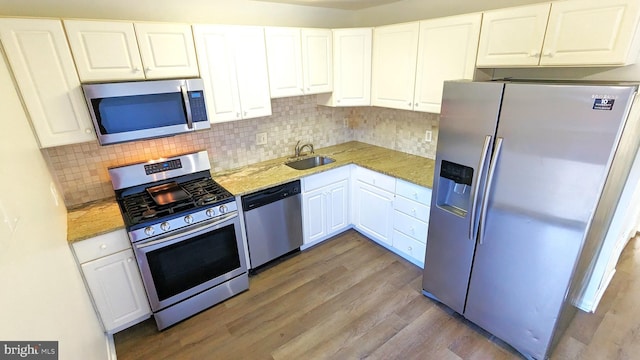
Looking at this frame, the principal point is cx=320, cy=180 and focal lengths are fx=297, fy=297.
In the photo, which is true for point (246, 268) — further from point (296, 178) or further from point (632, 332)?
point (632, 332)

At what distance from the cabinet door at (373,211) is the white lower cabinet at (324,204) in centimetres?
13

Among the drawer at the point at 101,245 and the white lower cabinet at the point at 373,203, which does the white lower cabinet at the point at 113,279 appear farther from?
the white lower cabinet at the point at 373,203

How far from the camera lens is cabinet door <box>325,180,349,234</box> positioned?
10.3ft

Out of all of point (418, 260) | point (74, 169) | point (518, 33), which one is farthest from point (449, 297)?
point (74, 169)

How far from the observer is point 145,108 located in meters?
2.08

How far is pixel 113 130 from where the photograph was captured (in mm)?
2002

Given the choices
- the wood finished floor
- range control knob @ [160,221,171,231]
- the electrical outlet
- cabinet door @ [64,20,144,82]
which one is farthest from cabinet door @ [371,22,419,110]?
range control knob @ [160,221,171,231]

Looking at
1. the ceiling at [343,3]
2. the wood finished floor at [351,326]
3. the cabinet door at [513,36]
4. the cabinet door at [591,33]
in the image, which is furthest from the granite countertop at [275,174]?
the ceiling at [343,3]

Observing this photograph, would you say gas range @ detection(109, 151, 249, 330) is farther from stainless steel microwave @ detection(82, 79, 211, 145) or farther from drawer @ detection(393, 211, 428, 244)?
drawer @ detection(393, 211, 428, 244)

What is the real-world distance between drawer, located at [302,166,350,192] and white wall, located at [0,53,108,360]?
181 centimetres

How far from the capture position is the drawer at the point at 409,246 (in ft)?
9.05

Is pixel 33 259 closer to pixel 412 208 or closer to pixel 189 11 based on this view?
pixel 189 11

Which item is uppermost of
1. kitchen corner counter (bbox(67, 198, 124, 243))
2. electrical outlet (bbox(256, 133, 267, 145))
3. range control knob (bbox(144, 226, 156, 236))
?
electrical outlet (bbox(256, 133, 267, 145))

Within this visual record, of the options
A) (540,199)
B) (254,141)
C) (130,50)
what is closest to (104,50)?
(130,50)
